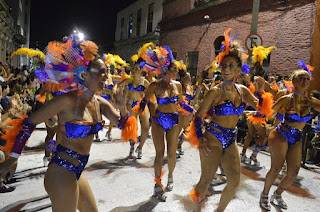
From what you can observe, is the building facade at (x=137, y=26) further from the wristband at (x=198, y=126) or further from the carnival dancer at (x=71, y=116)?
the carnival dancer at (x=71, y=116)

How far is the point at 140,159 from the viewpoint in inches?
232

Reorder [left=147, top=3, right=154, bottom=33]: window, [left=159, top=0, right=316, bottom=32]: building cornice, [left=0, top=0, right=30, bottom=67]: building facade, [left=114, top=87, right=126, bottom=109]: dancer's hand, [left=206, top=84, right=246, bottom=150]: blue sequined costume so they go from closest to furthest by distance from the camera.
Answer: [left=114, top=87, right=126, bottom=109]: dancer's hand < [left=206, top=84, right=246, bottom=150]: blue sequined costume < [left=159, top=0, right=316, bottom=32]: building cornice < [left=0, top=0, right=30, bottom=67]: building facade < [left=147, top=3, right=154, bottom=33]: window


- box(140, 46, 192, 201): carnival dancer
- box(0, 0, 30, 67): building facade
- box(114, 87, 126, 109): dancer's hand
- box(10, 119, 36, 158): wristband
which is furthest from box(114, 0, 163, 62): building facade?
box(10, 119, 36, 158): wristband

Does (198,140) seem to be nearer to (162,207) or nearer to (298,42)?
(162,207)

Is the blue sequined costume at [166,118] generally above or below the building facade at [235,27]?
below

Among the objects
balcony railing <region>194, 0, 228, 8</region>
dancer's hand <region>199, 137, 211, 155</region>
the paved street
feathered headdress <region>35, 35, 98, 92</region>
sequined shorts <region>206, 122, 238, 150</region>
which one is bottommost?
the paved street

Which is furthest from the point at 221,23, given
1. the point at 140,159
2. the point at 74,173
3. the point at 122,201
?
the point at 74,173

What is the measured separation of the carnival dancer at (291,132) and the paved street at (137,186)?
2.12 feet

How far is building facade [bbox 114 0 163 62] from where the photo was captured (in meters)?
21.5

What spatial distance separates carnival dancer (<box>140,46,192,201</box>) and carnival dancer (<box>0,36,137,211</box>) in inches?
68.5

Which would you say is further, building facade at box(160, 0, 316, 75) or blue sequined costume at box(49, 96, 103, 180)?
building facade at box(160, 0, 316, 75)

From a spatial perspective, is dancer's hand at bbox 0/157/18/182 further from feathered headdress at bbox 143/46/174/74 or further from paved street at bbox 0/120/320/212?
feathered headdress at bbox 143/46/174/74

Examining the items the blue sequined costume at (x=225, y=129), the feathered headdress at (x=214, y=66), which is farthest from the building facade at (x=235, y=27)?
the blue sequined costume at (x=225, y=129)

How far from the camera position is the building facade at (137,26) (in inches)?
846
